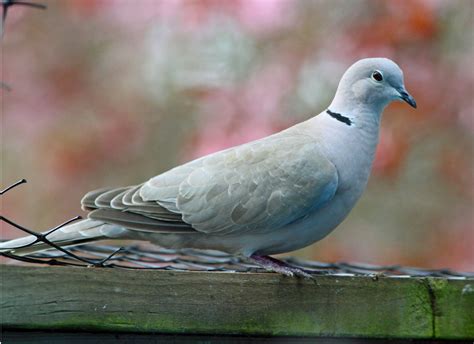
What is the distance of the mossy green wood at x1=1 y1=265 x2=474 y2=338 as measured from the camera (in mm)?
1652

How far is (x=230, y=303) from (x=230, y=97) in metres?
2.39

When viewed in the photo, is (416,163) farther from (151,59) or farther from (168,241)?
(168,241)

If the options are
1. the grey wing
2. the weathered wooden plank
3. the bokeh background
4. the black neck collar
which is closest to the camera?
the weathered wooden plank

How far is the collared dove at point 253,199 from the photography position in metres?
2.22

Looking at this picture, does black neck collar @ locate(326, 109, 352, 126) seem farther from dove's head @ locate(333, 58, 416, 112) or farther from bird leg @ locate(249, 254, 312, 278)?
bird leg @ locate(249, 254, 312, 278)

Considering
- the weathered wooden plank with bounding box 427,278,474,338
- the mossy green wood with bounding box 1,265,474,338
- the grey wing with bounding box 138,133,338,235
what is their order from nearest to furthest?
the mossy green wood with bounding box 1,265,474,338 < the weathered wooden plank with bounding box 427,278,474,338 < the grey wing with bounding box 138,133,338,235

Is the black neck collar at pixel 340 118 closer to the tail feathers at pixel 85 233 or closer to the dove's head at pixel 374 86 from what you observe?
the dove's head at pixel 374 86

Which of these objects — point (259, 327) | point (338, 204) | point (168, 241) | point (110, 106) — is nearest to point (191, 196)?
point (168, 241)

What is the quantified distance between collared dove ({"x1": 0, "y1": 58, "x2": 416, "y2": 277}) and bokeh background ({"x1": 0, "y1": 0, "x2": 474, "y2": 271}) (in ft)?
5.13

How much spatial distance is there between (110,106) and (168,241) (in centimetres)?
232

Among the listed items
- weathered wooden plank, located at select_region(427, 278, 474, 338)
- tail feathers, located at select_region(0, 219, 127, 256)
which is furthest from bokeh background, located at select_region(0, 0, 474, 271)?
weathered wooden plank, located at select_region(427, 278, 474, 338)

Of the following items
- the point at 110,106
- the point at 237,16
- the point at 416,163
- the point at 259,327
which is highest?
the point at 237,16

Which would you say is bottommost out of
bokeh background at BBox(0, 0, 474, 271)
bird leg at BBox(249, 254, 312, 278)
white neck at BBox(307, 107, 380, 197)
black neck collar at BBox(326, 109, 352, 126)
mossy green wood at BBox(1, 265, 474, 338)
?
mossy green wood at BBox(1, 265, 474, 338)

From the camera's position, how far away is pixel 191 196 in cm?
231
